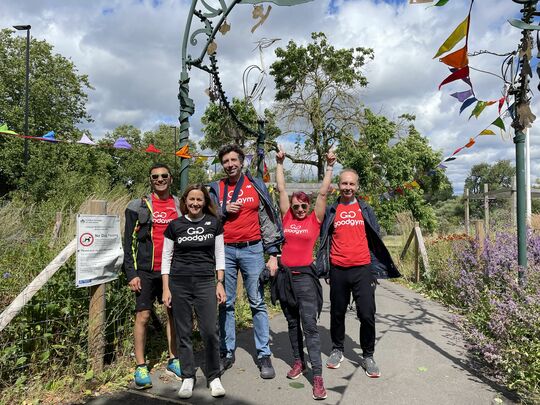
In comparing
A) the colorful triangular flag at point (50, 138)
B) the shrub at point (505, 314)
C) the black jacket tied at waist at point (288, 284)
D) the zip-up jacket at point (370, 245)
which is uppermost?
the colorful triangular flag at point (50, 138)

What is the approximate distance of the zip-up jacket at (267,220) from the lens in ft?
11.7

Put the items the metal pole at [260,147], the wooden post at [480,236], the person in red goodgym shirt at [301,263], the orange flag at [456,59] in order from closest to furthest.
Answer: the orange flag at [456,59] → the person in red goodgym shirt at [301,263] → the metal pole at [260,147] → the wooden post at [480,236]

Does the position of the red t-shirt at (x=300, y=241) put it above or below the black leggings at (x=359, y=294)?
above

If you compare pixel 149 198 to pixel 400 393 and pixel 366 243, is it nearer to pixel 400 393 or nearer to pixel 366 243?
pixel 366 243

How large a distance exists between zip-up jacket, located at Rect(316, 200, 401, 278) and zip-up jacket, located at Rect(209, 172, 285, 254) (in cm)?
42

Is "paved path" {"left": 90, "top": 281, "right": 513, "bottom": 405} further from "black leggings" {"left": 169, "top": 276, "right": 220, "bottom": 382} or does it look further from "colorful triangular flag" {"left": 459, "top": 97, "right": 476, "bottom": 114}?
"colorful triangular flag" {"left": 459, "top": 97, "right": 476, "bottom": 114}

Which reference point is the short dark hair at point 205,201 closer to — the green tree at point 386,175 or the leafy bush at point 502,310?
the leafy bush at point 502,310

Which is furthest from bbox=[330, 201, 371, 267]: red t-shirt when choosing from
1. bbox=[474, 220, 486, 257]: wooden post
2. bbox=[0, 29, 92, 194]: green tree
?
bbox=[0, 29, 92, 194]: green tree

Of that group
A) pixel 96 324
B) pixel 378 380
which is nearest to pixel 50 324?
pixel 96 324

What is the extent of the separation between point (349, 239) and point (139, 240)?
6.05 feet

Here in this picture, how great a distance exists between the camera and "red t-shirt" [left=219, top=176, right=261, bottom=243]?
3586mm

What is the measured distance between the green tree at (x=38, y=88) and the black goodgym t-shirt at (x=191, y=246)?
29.3 m

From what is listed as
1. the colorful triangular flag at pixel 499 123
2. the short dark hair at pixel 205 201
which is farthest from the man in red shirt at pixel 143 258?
the colorful triangular flag at pixel 499 123

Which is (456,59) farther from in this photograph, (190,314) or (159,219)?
(190,314)
